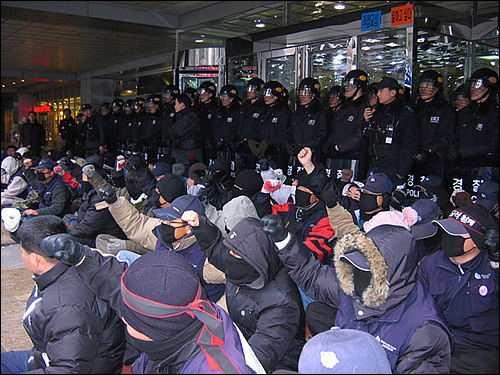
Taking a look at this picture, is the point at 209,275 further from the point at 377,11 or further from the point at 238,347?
the point at 377,11

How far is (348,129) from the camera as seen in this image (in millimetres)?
5820

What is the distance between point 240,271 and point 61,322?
0.87 m

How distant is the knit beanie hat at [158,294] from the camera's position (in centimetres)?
154

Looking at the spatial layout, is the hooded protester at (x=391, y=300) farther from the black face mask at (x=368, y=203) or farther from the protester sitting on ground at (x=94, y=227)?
the protester sitting on ground at (x=94, y=227)

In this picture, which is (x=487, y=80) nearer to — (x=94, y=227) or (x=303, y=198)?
(x=303, y=198)

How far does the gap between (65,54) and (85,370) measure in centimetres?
708

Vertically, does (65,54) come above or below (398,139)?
above

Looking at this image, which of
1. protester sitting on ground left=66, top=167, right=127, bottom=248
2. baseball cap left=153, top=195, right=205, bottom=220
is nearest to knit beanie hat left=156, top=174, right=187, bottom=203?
protester sitting on ground left=66, top=167, right=127, bottom=248

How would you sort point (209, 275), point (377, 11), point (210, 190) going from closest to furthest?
point (209, 275) → point (210, 190) → point (377, 11)

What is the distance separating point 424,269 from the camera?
106 inches

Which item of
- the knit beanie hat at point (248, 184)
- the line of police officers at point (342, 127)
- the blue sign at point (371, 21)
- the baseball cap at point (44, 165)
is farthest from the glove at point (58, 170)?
the blue sign at point (371, 21)

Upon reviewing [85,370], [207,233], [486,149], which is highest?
[486,149]

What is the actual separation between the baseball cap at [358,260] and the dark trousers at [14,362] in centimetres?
164

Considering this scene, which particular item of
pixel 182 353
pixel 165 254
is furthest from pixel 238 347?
pixel 165 254
